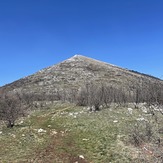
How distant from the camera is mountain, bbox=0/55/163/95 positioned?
351 ft

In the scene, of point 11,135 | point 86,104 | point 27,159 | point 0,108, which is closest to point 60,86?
point 86,104

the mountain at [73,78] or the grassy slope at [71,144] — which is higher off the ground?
the mountain at [73,78]

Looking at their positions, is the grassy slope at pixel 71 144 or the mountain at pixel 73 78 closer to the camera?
the grassy slope at pixel 71 144

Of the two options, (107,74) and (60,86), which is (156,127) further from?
(107,74)

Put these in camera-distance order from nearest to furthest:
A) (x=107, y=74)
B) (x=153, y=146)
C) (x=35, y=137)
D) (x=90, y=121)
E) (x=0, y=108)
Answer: (x=153, y=146)
(x=35, y=137)
(x=90, y=121)
(x=0, y=108)
(x=107, y=74)

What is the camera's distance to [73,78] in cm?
11838

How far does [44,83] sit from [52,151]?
9524cm

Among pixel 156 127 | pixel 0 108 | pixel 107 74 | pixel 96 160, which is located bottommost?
pixel 96 160

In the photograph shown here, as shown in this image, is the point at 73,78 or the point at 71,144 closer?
the point at 71,144

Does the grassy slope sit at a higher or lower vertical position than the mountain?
lower

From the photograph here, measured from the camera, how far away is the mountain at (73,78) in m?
107

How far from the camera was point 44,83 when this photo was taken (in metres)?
114

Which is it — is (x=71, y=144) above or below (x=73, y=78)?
below

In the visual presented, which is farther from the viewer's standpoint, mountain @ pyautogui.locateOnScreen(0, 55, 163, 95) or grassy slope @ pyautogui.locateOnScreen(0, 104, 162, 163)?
mountain @ pyautogui.locateOnScreen(0, 55, 163, 95)
